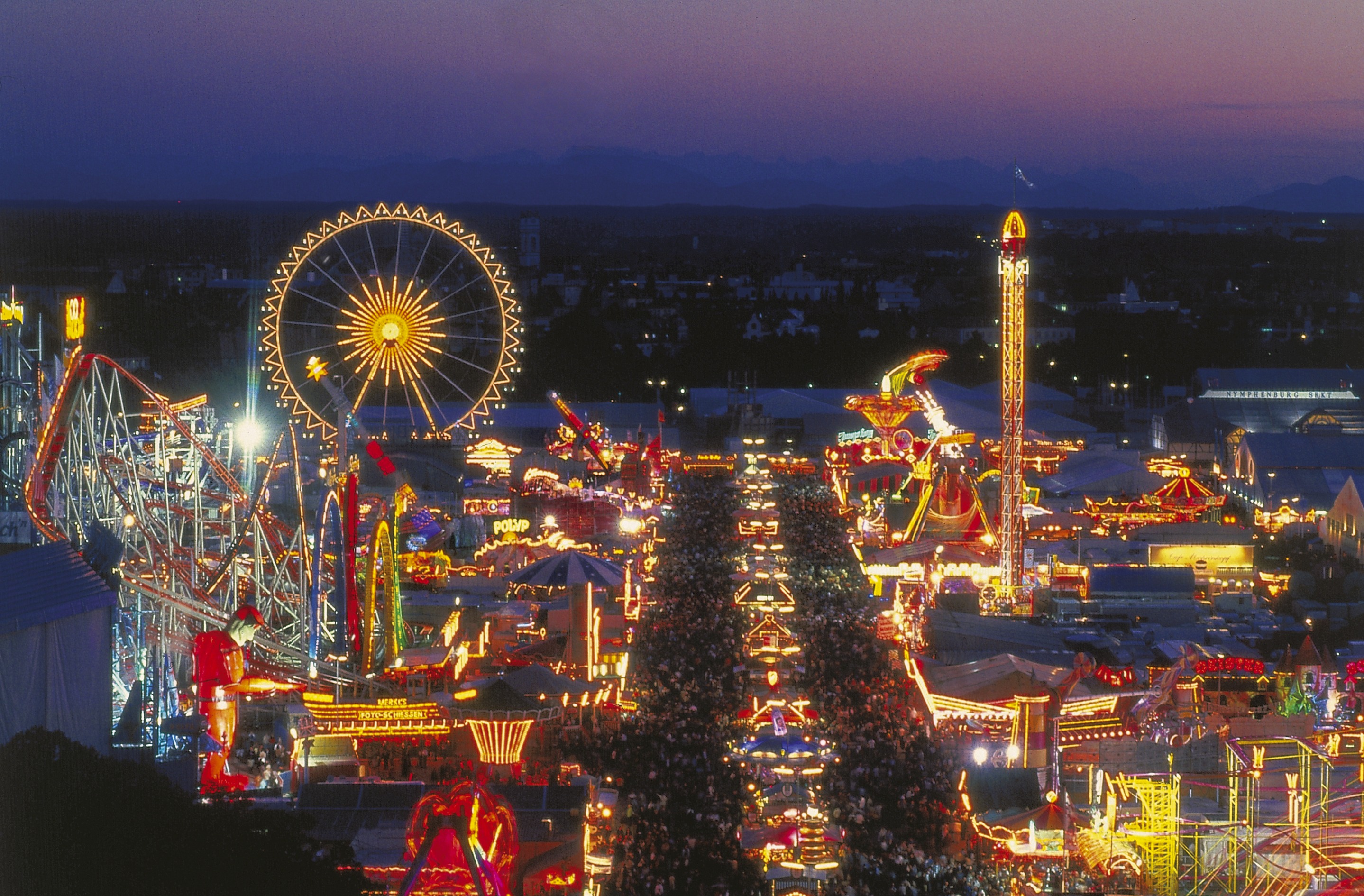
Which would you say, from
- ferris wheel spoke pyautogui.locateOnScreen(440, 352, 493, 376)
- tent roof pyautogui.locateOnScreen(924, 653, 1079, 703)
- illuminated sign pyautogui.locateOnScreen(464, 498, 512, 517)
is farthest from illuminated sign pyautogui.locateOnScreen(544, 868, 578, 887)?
illuminated sign pyautogui.locateOnScreen(464, 498, 512, 517)

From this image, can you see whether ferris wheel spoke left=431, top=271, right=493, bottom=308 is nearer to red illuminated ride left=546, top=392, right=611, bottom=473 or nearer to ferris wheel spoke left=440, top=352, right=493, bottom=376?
ferris wheel spoke left=440, top=352, right=493, bottom=376

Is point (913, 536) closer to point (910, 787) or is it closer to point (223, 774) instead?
point (910, 787)

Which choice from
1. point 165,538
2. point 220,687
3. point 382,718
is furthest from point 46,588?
point 165,538

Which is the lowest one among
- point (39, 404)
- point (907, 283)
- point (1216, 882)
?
point (1216, 882)

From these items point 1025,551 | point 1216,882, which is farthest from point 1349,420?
point 1216,882

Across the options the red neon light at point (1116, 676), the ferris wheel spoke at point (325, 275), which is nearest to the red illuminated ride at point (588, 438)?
the ferris wheel spoke at point (325, 275)

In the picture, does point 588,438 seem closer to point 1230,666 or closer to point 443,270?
point 443,270
